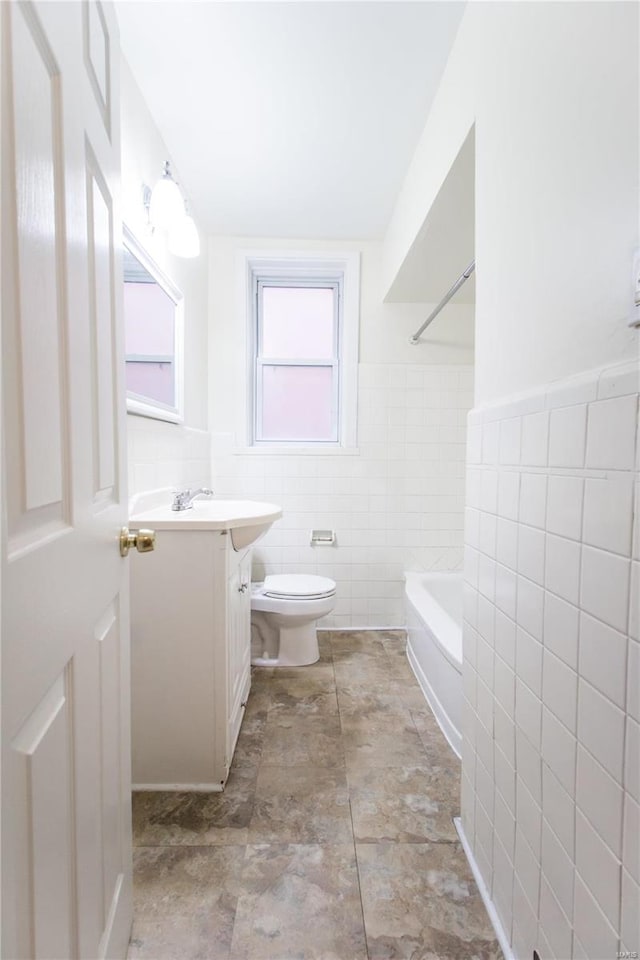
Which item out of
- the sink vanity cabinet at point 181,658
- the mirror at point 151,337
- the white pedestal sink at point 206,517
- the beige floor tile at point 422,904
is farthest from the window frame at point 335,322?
the beige floor tile at point 422,904

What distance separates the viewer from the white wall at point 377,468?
8.71 ft

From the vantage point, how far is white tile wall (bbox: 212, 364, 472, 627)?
8.73ft

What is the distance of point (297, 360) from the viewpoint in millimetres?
2787

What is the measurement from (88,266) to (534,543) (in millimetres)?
923

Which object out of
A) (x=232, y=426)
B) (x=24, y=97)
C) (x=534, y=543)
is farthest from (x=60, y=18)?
(x=232, y=426)

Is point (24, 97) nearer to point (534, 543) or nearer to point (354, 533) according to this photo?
point (534, 543)

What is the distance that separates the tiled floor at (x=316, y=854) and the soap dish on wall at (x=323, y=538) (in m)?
1.06

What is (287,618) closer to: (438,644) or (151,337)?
(438,644)

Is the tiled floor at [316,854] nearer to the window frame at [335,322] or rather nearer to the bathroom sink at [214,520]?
the bathroom sink at [214,520]

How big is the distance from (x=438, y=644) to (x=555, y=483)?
1.24 m

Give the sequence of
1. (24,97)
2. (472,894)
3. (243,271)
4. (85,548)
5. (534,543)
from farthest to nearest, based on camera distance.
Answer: (243,271), (472,894), (534,543), (85,548), (24,97)

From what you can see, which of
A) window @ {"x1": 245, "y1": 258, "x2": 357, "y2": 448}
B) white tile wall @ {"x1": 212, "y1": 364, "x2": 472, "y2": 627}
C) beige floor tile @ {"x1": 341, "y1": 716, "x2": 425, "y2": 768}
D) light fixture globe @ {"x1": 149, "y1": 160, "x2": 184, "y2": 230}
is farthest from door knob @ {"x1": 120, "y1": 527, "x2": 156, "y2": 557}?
window @ {"x1": 245, "y1": 258, "x2": 357, "y2": 448}

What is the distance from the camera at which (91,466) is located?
2.21ft

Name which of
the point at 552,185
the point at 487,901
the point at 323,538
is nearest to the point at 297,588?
the point at 323,538
